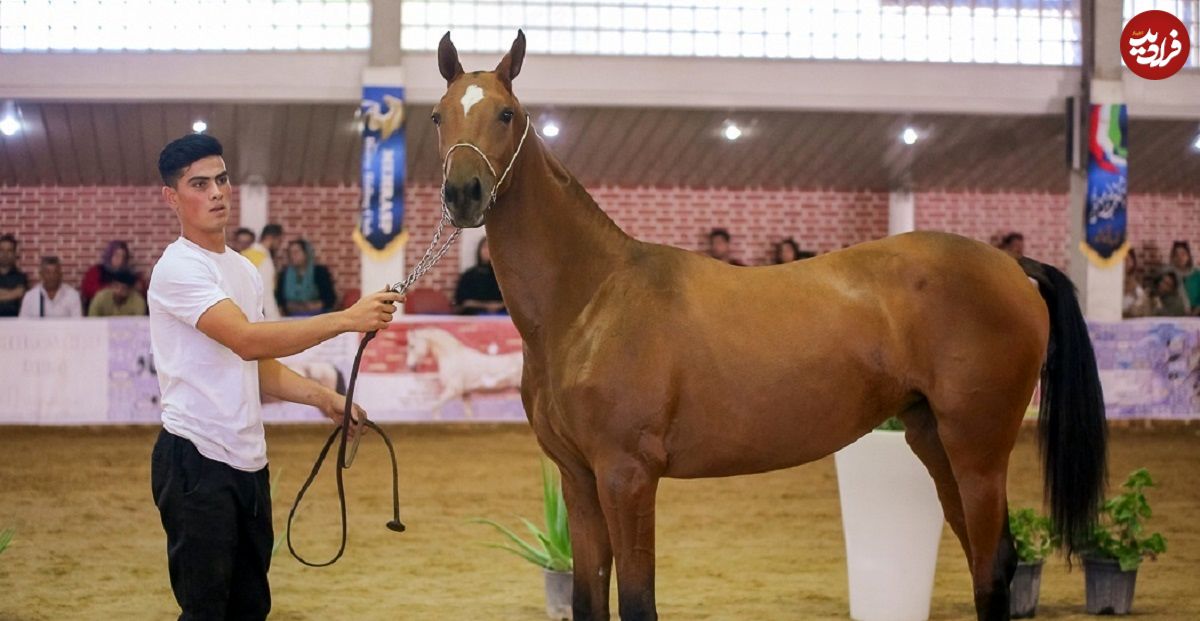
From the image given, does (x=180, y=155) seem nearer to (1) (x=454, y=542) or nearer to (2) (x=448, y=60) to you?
(2) (x=448, y=60)

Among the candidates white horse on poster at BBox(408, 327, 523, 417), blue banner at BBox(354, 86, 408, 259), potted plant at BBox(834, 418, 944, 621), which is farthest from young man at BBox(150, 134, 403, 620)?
blue banner at BBox(354, 86, 408, 259)

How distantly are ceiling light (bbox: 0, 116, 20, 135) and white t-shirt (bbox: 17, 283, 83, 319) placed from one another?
85.7 inches

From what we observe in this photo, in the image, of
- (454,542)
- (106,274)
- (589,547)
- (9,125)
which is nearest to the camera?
(589,547)

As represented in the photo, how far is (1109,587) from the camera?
496 centimetres

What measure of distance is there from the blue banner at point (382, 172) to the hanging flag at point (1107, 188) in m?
7.31

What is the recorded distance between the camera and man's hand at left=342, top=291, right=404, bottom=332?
308 cm

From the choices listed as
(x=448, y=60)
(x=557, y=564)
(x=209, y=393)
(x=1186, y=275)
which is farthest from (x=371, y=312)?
(x=1186, y=275)

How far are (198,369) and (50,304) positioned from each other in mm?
10030

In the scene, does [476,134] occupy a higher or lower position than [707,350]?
higher

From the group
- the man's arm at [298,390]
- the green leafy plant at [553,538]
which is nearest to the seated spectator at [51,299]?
the green leafy plant at [553,538]

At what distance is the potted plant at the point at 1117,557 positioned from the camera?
4.95 metres

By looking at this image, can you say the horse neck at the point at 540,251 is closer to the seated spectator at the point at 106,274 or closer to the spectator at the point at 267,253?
the spectator at the point at 267,253

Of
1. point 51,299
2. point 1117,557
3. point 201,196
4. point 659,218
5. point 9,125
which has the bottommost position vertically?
point 1117,557

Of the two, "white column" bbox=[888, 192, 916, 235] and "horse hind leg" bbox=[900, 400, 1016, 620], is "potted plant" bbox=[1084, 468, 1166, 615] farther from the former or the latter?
"white column" bbox=[888, 192, 916, 235]
